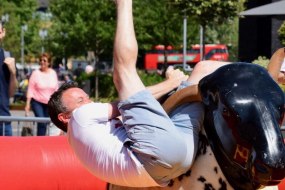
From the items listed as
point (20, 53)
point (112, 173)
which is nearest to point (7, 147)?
point (112, 173)

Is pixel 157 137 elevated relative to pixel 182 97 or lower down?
lower down

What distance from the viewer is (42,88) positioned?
10320 millimetres

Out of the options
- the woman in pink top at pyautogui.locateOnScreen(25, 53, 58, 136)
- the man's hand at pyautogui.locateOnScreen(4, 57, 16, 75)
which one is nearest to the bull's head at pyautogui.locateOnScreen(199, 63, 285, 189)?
the man's hand at pyautogui.locateOnScreen(4, 57, 16, 75)

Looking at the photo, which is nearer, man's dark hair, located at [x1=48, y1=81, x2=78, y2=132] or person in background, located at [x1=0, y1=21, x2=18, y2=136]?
man's dark hair, located at [x1=48, y1=81, x2=78, y2=132]

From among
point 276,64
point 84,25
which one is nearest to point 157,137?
point 276,64

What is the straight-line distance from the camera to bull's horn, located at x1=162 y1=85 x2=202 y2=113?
104 inches

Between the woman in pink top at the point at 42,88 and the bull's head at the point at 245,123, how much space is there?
7.70 metres

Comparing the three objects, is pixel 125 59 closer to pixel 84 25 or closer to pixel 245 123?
pixel 245 123

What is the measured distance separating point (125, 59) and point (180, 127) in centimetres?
30

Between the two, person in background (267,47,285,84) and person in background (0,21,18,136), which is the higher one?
person in background (267,47,285,84)

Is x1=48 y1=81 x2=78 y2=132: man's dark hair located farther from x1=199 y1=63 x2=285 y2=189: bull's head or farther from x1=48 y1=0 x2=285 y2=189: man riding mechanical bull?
x1=199 y1=63 x2=285 y2=189: bull's head

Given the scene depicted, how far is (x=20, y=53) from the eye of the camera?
55.5 metres

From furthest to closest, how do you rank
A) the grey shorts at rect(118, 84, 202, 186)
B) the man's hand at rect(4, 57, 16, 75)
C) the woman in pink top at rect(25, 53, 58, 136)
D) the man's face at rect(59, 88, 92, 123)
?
the woman in pink top at rect(25, 53, 58, 136) < the man's hand at rect(4, 57, 16, 75) < the man's face at rect(59, 88, 92, 123) < the grey shorts at rect(118, 84, 202, 186)

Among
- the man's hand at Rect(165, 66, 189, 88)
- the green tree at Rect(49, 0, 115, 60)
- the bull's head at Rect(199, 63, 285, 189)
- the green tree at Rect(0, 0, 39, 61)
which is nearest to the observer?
the bull's head at Rect(199, 63, 285, 189)
